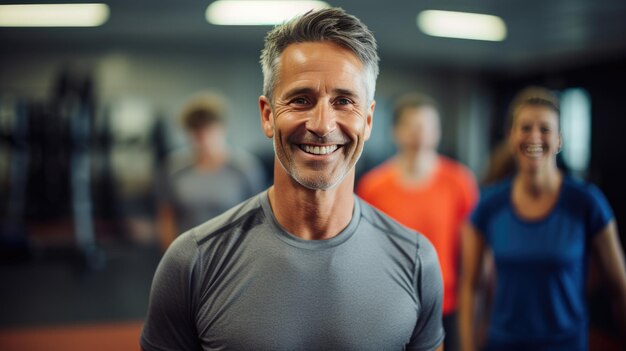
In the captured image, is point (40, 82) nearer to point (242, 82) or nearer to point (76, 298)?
point (242, 82)

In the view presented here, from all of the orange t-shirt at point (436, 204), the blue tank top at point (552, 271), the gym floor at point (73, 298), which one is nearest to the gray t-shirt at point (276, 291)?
the blue tank top at point (552, 271)

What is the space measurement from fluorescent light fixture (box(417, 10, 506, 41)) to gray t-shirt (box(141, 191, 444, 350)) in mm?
2935

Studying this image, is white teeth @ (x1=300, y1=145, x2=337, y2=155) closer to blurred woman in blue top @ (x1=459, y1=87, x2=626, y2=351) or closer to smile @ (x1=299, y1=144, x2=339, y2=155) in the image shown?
smile @ (x1=299, y1=144, x2=339, y2=155)

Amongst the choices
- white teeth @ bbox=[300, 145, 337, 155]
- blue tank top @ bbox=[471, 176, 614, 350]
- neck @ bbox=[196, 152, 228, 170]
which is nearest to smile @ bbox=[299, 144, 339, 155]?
white teeth @ bbox=[300, 145, 337, 155]

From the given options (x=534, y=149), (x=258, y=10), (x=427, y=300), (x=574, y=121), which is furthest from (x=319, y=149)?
(x=258, y=10)

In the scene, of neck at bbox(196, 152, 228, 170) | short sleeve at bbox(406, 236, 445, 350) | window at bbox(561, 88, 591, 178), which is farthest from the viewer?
neck at bbox(196, 152, 228, 170)

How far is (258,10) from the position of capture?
1760 mm

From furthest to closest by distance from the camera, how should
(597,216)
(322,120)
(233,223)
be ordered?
(597,216)
(233,223)
(322,120)

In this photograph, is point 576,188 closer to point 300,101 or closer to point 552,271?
point 552,271

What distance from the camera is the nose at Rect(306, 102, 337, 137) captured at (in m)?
0.68

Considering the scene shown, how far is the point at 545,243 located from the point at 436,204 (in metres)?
0.73

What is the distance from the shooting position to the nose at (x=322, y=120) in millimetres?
685

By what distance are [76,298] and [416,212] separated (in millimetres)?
3050

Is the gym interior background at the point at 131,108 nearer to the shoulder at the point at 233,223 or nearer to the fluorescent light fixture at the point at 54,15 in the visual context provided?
the fluorescent light fixture at the point at 54,15
